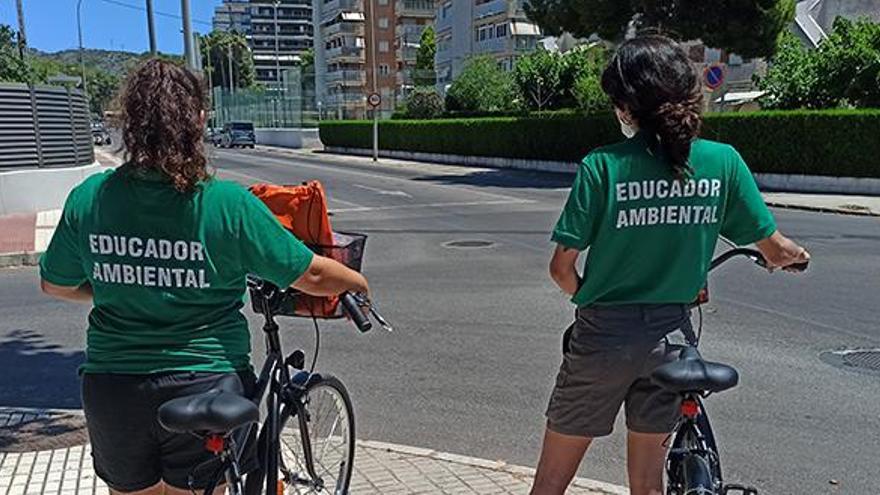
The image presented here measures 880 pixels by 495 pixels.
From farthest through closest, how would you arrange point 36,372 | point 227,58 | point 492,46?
point 227,58
point 492,46
point 36,372

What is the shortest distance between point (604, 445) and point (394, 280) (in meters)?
5.23

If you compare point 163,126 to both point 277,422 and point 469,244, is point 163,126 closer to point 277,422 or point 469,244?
point 277,422

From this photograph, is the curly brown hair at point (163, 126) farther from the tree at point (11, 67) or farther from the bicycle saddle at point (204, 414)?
the tree at point (11, 67)

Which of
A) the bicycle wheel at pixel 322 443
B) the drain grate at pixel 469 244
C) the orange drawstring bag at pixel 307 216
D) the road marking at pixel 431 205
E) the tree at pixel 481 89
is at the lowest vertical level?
the road marking at pixel 431 205

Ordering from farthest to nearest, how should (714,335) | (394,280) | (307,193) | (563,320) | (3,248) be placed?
(3,248) → (394,280) → (563,320) → (714,335) → (307,193)

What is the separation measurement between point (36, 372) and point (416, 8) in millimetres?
86713

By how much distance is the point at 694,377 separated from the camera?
7.82 ft

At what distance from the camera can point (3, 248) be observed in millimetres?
11633

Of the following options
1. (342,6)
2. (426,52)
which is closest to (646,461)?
(426,52)

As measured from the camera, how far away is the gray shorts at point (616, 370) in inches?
100

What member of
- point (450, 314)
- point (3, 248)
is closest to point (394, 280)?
point (450, 314)

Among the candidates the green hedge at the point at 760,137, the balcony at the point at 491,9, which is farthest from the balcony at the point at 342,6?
the green hedge at the point at 760,137

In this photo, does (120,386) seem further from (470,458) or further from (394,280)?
(394,280)

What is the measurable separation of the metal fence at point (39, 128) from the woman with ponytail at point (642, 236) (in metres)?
15.5
